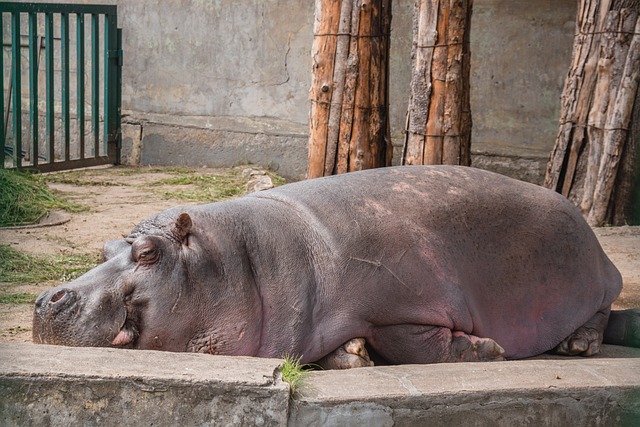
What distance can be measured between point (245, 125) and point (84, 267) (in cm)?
455

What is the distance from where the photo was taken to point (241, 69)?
31.0ft

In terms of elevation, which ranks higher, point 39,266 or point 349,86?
point 349,86

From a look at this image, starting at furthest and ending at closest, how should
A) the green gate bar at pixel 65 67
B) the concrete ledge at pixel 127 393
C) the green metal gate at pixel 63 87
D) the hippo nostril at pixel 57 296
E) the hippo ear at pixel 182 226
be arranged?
the green gate bar at pixel 65 67 → the green metal gate at pixel 63 87 → the hippo ear at pixel 182 226 → the hippo nostril at pixel 57 296 → the concrete ledge at pixel 127 393

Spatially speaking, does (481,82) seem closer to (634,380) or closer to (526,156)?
(526,156)

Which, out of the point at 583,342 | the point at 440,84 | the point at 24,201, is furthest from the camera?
the point at 24,201

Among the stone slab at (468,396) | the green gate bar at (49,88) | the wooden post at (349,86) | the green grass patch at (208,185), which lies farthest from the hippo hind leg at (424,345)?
the green gate bar at (49,88)

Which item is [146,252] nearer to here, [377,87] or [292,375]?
[292,375]

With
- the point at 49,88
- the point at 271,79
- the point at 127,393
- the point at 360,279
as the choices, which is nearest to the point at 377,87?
the point at 360,279

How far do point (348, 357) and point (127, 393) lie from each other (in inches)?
34.6

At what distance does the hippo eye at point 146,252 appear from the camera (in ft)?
10.1

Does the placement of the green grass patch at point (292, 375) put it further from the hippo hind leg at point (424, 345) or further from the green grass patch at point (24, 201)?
the green grass patch at point (24, 201)

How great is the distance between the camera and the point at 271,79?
927 cm

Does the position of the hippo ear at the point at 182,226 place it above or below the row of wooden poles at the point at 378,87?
below

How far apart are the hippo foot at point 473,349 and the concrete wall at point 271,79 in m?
4.89
